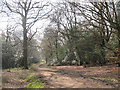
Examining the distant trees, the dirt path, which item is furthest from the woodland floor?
the distant trees

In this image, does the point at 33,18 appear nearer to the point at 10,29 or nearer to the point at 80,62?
the point at 10,29

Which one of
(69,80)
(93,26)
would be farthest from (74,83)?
(93,26)

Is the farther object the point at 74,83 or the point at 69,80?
the point at 69,80

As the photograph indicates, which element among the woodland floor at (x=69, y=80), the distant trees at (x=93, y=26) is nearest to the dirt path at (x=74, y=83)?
the woodland floor at (x=69, y=80)

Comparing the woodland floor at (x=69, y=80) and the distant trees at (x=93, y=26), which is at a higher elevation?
the distant trees at (x=93, y=26)

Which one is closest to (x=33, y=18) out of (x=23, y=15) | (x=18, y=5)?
(x=23, y=15)

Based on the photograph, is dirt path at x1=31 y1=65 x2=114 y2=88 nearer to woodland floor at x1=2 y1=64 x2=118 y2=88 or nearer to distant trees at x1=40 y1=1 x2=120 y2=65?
woodland floor at x1=2 y1=64 x2=118 y2=88

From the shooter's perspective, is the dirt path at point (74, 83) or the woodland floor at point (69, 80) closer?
the dirt path at point (74, 83)

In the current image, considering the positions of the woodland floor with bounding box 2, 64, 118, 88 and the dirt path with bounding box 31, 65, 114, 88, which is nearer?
the dirt path with bounding box 31, 65, 114, 88

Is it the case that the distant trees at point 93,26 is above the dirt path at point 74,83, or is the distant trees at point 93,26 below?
above

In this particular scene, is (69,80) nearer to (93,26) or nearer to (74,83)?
(74,83)

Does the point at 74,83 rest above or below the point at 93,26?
below

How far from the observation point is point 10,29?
1204 cm

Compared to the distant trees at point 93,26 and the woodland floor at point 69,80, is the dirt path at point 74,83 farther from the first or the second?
the distant trees at point 93,26
